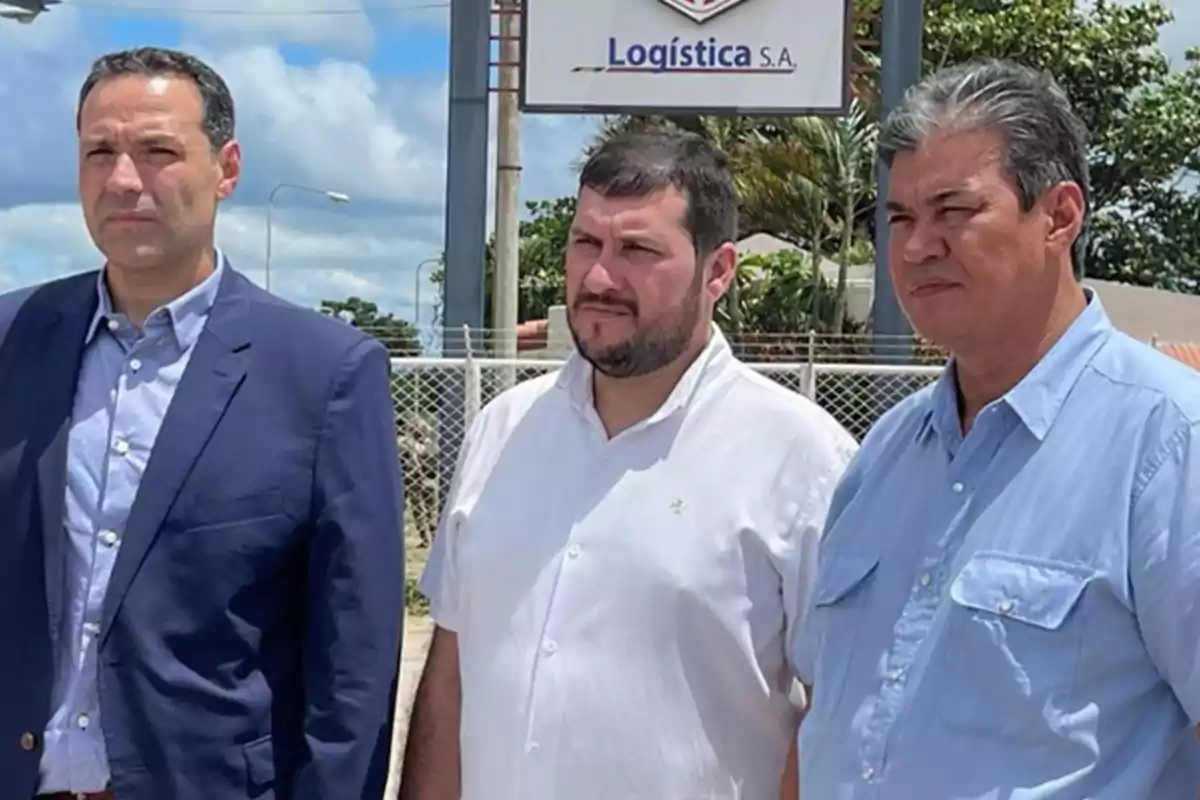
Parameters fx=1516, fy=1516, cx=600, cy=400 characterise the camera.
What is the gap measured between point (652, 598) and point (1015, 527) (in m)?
0.75

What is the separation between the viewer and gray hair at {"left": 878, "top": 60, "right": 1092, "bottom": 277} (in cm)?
211

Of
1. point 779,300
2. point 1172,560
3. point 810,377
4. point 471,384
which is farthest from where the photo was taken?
point 779,300

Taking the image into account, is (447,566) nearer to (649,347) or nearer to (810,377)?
(649,347)

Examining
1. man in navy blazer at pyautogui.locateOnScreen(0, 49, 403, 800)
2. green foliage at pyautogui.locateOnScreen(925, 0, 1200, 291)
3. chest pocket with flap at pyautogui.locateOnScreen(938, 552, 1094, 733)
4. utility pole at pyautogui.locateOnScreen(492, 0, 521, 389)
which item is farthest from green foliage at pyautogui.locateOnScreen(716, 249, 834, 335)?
chest pocket with flap at pyautogui.locateOnScreen(938, 552, 1094, 733)

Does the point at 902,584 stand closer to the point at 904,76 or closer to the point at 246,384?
the point at 246,384

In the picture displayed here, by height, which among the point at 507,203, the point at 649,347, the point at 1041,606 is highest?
the point at 507,203

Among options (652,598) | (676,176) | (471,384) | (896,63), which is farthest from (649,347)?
(896,63)

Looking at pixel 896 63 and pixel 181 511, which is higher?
pixel 896 63

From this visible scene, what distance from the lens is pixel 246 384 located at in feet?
9.07

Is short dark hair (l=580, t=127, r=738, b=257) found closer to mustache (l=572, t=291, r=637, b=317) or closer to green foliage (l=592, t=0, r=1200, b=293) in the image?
mustache (l=572, t=291, r=637, b=317)

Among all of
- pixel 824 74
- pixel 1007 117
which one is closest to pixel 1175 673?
pixel 1007 117

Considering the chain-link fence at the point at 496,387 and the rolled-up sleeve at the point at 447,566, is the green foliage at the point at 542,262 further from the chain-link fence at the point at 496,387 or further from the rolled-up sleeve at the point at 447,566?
the rolled-up sleeve at the point at 447,566

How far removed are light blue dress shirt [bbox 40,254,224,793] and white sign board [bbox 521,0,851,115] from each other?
8221 millimetres

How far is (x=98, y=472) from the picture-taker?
8.80ft
